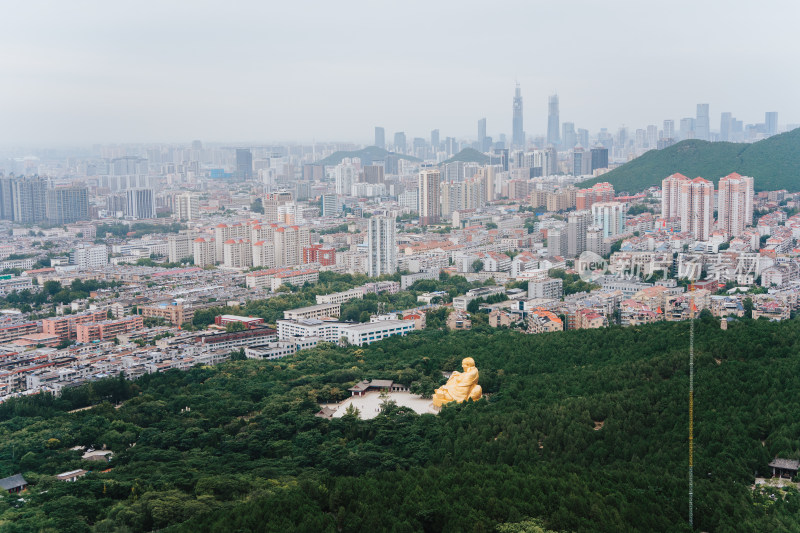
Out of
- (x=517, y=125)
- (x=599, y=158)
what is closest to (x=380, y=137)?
(x=517, y=125)

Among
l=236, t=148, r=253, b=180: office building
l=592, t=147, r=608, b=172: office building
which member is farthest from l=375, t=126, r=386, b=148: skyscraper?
l=592, t=147, r=608, b=172: office building

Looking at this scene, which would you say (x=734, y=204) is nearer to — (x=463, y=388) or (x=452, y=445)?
(x=463, y=388)

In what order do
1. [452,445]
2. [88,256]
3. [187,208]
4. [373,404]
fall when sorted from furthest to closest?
[187,208] → [88,256] → [373,404] → [452,445]

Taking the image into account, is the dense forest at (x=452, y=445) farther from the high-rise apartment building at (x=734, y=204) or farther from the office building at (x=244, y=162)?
the office building at (x=244, y=162)

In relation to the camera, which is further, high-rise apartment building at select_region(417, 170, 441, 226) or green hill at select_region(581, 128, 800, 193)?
high-rise apartment building at select_region(417, 170, 441, 226)

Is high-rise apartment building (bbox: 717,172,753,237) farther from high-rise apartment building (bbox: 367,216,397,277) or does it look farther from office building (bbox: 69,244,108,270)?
office building (bbox: 69,244,108,270)

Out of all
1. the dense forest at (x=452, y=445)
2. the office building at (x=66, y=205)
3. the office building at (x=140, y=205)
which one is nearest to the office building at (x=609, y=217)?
the dense forest at (x=452, y=445)
